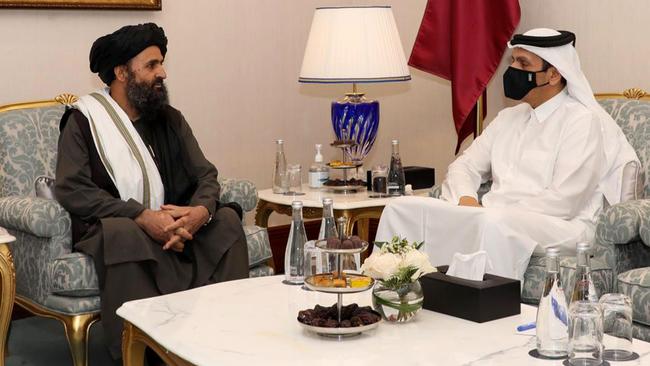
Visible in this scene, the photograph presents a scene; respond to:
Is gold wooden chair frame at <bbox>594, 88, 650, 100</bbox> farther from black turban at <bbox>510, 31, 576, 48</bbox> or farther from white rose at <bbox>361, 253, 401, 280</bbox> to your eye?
white rose at <bbox>361, 253, 401, 280</bbox>

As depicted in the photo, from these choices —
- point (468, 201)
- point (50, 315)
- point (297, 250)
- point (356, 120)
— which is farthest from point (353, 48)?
point (50, 315)

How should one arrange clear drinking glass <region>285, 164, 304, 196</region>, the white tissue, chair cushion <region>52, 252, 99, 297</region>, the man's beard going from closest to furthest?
the white tissue
chair cushion <region>52, 252, 99, 297</region>
the man's beard
clear drinking glass <region>285, 164, 304, 196</region>

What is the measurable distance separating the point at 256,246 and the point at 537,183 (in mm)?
1327

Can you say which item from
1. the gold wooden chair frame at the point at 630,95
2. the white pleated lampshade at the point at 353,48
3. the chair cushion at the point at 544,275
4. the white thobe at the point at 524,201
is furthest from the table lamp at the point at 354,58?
the chair cushion at the point at 544,275

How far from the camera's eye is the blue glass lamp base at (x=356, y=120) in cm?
542

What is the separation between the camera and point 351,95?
5.49 metres

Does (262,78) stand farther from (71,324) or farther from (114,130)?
(71,324)

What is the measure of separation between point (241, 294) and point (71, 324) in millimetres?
928

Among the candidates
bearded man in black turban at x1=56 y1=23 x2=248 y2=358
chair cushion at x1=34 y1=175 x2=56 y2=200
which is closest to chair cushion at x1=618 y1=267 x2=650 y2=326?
bearded man in black turban at x1=56 y1=23 x2=248 y2=358

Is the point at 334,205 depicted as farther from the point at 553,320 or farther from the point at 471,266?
the point at 553,320

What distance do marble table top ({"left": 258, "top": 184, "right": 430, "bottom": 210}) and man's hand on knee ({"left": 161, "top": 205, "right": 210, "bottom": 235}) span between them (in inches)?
26.6

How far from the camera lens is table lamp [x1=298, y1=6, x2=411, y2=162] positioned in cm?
530

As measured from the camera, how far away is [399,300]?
3.19m

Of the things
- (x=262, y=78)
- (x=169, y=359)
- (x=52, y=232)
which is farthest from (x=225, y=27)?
(x=169, y=359)
